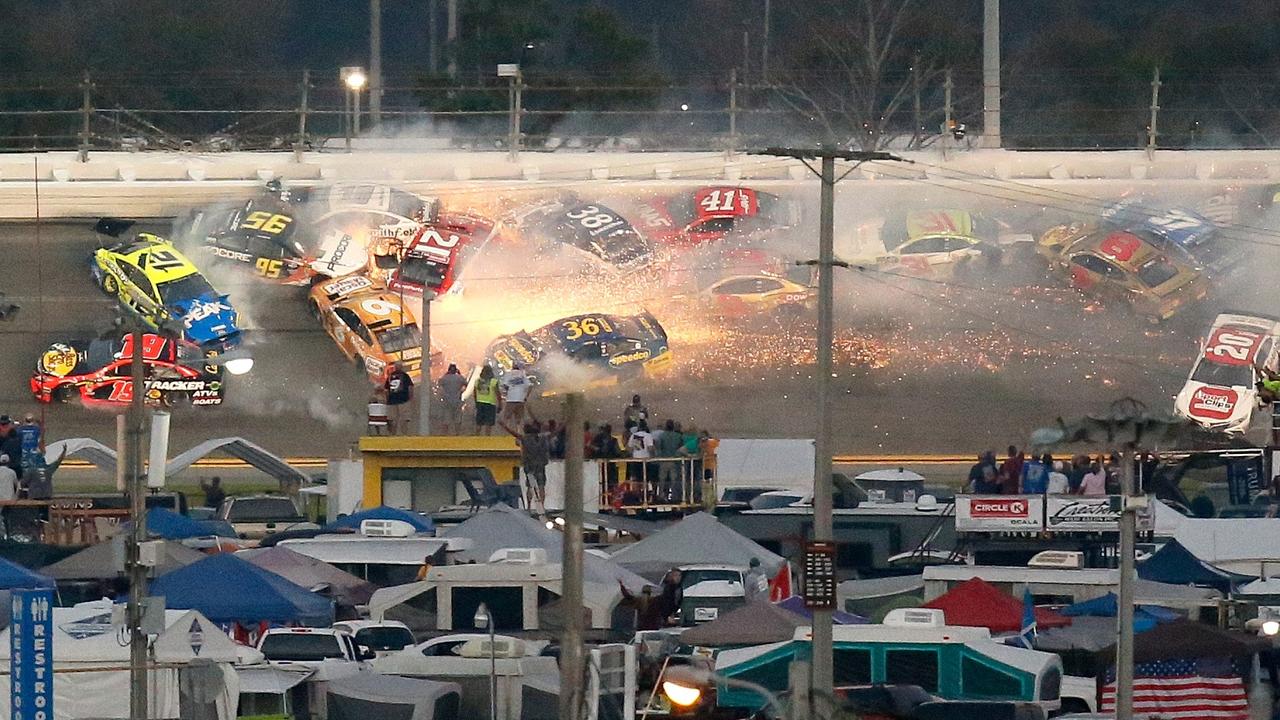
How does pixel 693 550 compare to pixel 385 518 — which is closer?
pixel 693 550

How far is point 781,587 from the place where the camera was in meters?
25.9

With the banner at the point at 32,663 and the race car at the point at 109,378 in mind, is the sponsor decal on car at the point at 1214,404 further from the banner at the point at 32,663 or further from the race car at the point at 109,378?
the banner at the point at 32,663

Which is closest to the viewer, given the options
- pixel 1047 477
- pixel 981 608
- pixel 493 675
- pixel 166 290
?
pixel 493 675

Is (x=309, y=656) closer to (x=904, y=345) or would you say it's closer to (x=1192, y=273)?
(x=904, y=345)

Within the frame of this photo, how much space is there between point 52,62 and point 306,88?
3412cm

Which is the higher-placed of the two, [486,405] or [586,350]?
[586,350]

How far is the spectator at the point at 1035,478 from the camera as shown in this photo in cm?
3153

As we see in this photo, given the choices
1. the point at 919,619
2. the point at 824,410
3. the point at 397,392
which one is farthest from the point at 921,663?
the point at 397,392

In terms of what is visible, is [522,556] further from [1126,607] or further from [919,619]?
[1126,607]

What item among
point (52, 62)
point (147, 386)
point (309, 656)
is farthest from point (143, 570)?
point (52, 62)

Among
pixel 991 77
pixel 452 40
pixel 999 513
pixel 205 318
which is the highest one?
pixel 452 40

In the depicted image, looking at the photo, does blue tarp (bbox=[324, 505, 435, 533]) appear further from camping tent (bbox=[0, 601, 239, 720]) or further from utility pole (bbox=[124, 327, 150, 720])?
camping tent (bbox=[0, 601, 239, 720])

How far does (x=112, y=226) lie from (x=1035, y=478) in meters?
21.5

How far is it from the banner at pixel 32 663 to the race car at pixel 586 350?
78.6 ft
